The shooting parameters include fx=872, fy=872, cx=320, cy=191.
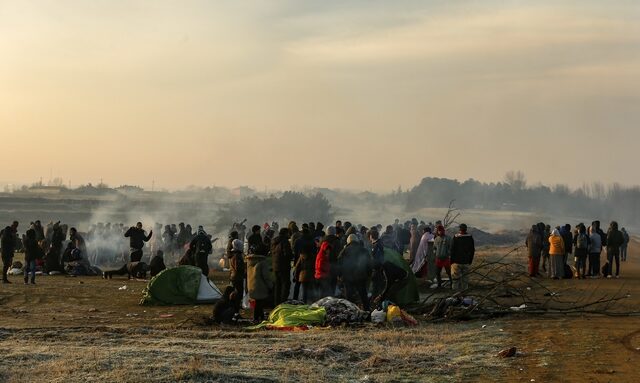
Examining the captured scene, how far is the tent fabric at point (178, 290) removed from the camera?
19.5 m

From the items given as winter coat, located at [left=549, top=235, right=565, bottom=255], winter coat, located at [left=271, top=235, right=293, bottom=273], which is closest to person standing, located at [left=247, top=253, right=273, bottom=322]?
winter coat, located at [left=271, top=235, right=293, bottom=273]

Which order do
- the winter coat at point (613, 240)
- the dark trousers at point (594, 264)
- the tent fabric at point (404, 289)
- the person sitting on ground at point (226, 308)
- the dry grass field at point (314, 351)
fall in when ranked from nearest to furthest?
the dry grass field at point (314, 351), the person sitting on ground at point (226, 308), the tent fabric at point (404, 289), the winter coat at point (613, 240), the dark trousers at point (594, 264)

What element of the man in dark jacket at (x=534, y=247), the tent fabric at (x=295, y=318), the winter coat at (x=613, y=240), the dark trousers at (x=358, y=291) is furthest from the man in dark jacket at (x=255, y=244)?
the winter coat at (x=613, y=240)

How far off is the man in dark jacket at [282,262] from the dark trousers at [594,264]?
10824 millimetres

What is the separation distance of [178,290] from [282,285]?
3.07m

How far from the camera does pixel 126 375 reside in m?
10.2

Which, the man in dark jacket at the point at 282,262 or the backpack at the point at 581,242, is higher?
the backpack at the point at 581,242

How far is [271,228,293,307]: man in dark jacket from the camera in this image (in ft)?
57.6

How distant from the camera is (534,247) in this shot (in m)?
24.1

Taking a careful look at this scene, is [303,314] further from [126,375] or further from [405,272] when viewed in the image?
[126,375]

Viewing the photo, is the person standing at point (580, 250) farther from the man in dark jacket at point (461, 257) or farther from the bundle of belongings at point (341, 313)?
the bundle of belongings at point (341, 313)

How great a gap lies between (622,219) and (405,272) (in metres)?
98.1

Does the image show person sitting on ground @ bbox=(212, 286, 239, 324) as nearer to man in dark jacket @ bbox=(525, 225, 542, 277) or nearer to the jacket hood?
the jacket hood

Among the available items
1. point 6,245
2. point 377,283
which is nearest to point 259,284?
point 377,283
